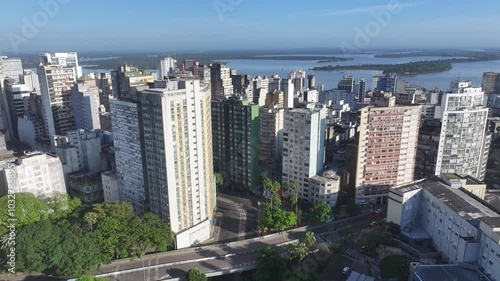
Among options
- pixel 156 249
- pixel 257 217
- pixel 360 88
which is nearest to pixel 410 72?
pixel 360 88

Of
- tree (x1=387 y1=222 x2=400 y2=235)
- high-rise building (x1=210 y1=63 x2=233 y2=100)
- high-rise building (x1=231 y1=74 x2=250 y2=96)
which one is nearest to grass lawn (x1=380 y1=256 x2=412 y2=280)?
tree (x1=387 y1=222 x2=400 y2=235)

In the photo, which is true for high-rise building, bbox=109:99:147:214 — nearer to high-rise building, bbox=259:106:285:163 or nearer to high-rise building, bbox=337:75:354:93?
high-rise building, bbox=259:106:285:163

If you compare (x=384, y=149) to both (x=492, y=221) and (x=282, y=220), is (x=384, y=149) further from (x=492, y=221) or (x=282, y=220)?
(x=492, y=221)

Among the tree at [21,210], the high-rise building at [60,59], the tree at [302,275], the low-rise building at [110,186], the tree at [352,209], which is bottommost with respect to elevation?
the tree at [352,209]

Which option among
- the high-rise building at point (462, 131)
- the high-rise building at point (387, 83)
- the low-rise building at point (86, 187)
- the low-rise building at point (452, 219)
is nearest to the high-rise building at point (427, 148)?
the high-rise building at point (462, 131)

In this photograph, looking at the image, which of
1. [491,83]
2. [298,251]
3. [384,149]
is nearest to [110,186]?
[298,251]

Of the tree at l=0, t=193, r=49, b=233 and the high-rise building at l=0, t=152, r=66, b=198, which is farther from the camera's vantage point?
the high-rise building at l=0, t=152, r=66, b=198

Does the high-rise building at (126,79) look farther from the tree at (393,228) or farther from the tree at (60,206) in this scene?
the tree at (393,228)
